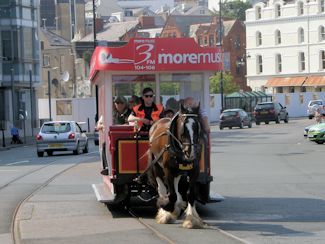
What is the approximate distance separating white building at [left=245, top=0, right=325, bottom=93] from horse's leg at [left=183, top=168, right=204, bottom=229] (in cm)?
8746

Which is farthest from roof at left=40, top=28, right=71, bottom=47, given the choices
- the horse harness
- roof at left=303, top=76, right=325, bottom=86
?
the horse harness

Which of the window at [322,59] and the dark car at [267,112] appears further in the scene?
the window at [322,59]

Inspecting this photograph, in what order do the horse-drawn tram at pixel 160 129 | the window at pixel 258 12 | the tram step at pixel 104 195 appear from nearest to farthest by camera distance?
1. the horse-drawn tram at pixel 160 129
2. the tram step at pixel 104 195
3. the window at pixel 258 12

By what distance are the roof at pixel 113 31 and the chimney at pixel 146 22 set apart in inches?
114

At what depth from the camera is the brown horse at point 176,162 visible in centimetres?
1372

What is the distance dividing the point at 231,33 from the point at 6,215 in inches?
3881

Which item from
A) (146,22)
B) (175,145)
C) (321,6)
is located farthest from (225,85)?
(175,145)

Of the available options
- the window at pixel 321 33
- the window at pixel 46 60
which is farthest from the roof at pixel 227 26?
the window at pixel 46 60

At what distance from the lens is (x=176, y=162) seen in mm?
13930

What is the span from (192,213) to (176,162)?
798mm

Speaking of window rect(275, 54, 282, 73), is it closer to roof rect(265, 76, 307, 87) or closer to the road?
roof rect(265, 76, 307, 87)

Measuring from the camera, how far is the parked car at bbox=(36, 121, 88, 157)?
38469 millimetres

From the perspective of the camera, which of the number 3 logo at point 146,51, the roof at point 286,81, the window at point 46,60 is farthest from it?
the window at point 46,60

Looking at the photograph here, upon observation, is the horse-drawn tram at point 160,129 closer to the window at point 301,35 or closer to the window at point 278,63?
the window at point 301,35
